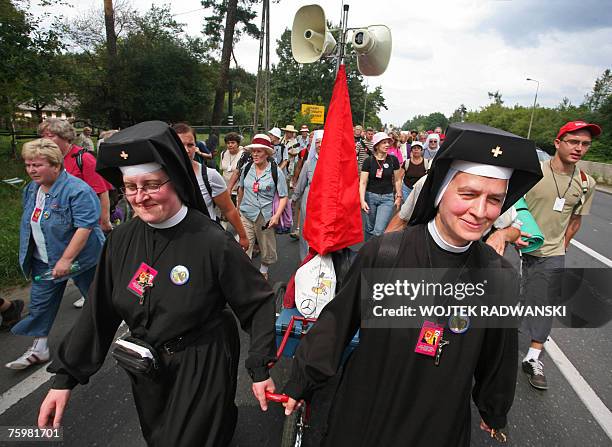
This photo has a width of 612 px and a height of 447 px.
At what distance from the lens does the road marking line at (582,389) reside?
295 cm

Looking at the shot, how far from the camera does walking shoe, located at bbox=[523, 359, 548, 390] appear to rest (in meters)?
3.29

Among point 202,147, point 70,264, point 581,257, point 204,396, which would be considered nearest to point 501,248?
point 204,396

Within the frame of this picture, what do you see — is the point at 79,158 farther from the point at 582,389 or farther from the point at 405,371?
the point at 582,389

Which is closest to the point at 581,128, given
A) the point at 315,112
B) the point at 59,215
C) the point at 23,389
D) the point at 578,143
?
the point at 578,143

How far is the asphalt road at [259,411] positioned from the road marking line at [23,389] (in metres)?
0.01

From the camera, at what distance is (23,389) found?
118 inches

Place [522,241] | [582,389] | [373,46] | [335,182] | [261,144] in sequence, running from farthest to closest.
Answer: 1. [261,144]
2. [582,389]
3. [373,46]
4. [335,182]
5. [522,241]

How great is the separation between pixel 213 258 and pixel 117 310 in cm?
58

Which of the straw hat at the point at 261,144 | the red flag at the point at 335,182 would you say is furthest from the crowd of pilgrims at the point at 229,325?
the straw hat at the point at 261,144

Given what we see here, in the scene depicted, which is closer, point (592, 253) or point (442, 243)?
point (442, 243)

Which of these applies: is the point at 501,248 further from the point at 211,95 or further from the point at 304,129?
Answer: the point at 211,95

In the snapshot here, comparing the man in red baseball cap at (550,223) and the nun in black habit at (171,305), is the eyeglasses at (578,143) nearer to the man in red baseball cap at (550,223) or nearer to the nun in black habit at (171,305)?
the man in red baseball cap at (550,223)

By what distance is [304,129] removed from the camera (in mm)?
12531

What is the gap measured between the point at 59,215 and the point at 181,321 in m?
2.05
